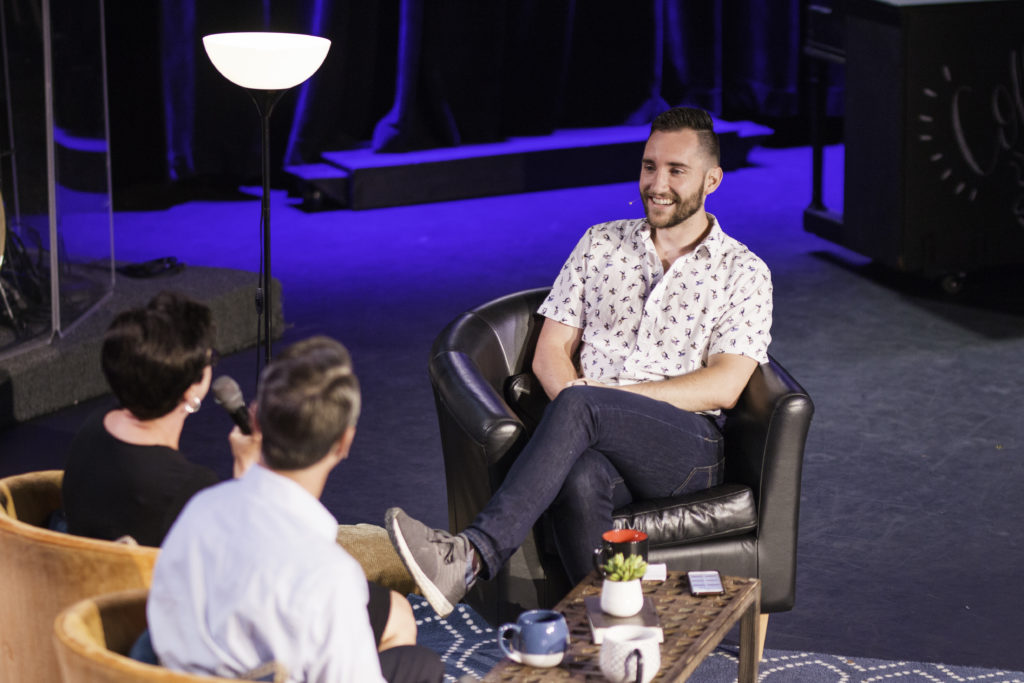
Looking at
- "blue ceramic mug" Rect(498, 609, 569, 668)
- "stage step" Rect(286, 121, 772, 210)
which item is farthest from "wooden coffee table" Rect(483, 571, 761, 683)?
"stage step" Rect(286, 121, 772, 210)

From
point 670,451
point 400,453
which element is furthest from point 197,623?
point 400,453

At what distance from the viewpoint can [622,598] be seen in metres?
2.43

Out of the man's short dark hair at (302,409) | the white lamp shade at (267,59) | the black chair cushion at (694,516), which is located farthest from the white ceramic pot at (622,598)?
the white lamp shade at (267,59)

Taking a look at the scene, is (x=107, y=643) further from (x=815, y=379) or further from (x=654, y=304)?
(x=815, y=379)

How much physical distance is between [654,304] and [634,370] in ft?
0.54

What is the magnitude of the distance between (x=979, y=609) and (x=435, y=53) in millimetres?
5522

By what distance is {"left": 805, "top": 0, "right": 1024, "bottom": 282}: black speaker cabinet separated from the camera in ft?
18.8

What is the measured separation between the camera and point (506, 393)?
341cm

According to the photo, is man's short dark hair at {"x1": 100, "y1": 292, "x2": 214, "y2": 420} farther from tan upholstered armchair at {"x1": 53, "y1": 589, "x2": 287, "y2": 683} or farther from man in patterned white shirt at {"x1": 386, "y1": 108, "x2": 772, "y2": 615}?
man in patterned white shirt at {"x1": 386, "y1": 108, "x2": 772, "y2": 615}

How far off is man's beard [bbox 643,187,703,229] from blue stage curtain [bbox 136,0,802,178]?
4.81 m

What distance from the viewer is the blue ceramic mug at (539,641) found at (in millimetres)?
2283

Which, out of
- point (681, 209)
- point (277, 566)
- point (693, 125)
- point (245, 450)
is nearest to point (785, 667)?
point (681, 209)

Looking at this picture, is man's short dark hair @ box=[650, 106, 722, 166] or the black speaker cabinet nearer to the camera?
man's short dark hair @ box=[650, 106, 722, 166]

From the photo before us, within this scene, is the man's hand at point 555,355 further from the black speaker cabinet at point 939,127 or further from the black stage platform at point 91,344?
the black speaker cabinet at point 939,127
